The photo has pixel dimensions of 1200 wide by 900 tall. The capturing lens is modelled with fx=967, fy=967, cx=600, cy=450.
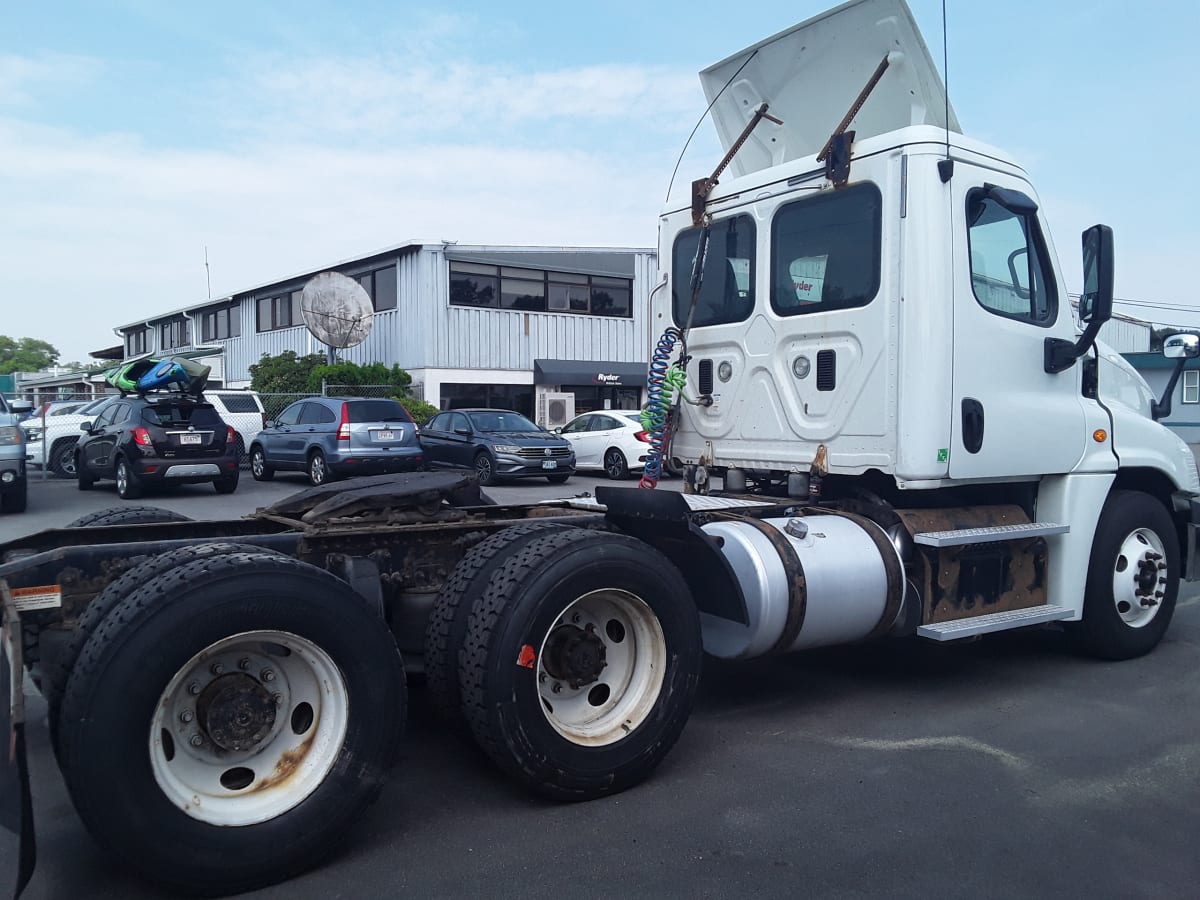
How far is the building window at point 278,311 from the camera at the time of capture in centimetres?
3231

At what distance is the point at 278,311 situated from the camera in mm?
33406

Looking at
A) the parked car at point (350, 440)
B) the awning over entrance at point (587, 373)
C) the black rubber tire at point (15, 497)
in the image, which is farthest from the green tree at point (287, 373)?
the black rubber tire at point (15, 497)

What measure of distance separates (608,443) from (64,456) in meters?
11.0

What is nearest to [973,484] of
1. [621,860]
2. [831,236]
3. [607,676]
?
[831,236]

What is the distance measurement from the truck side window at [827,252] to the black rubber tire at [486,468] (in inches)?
503

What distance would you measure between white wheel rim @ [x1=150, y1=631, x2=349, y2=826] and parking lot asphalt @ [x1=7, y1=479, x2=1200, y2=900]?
1.02 ft

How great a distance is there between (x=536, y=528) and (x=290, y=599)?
1.23m

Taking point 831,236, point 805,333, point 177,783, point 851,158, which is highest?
point 851,158

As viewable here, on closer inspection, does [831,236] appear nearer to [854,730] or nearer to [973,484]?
[973,484]

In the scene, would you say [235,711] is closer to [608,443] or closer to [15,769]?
[15,769]

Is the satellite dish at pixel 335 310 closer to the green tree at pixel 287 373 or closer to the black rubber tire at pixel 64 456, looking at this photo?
the green tree at pixel 287 373

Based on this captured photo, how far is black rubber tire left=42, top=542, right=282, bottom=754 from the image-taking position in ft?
9.95

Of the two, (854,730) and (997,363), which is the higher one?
(997,363)

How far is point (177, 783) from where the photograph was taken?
310cm
